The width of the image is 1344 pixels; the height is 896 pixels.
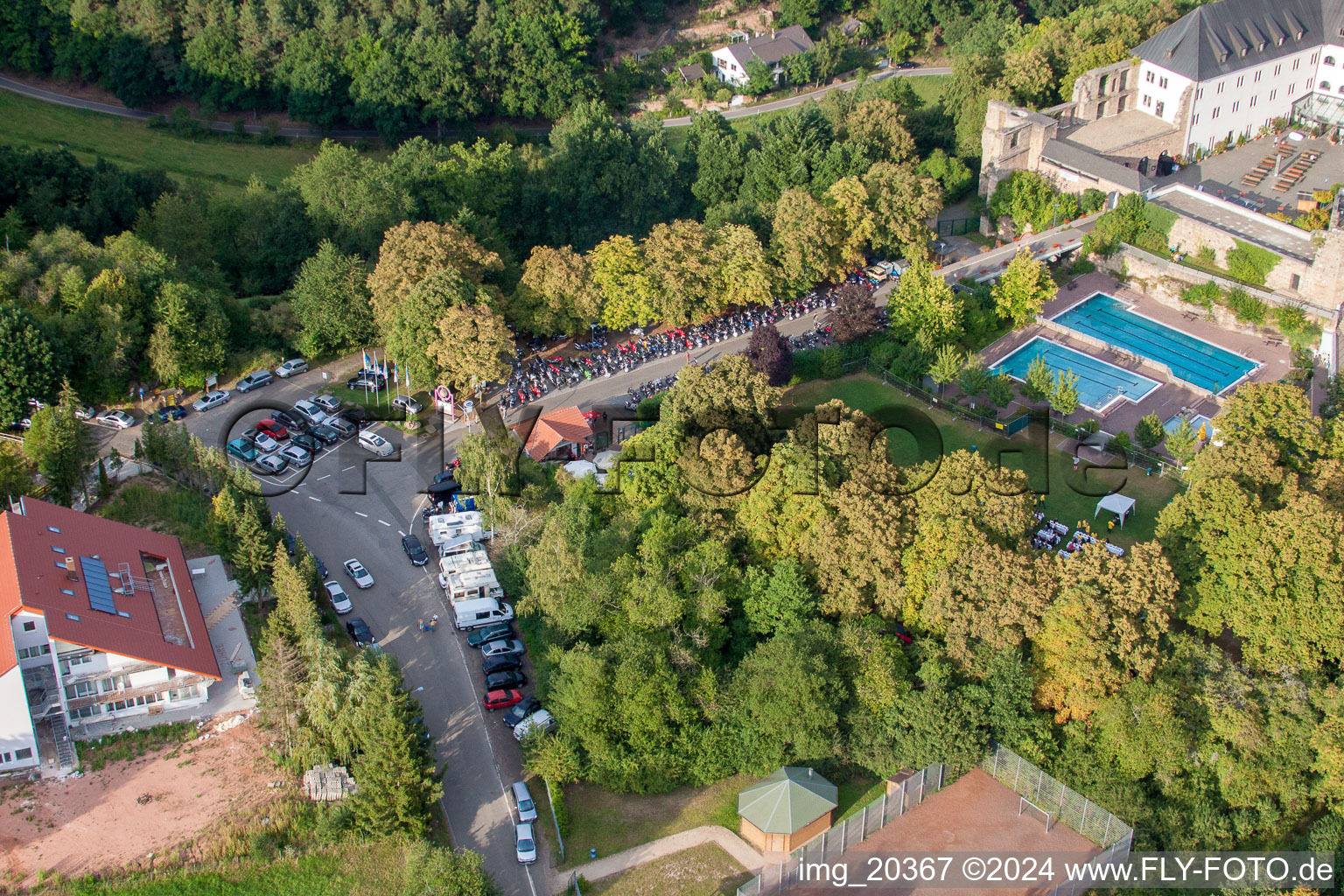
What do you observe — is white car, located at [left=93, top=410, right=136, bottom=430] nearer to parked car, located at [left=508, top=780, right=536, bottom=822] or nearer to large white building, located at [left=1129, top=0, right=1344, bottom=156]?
parked car, located at [left=508, top=780, right=536, bottom=822]

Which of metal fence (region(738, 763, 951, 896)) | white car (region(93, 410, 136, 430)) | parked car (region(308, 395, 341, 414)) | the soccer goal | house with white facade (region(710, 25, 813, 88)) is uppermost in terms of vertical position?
house with white facade (region(710, 25, 813, 88))

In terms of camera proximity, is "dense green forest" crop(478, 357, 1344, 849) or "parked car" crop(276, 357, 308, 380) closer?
"dense green forest" crop(478, 357, 1344, 849)

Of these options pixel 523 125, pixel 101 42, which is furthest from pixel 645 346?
pixel 101 42

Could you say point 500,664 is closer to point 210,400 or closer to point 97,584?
point 97,584

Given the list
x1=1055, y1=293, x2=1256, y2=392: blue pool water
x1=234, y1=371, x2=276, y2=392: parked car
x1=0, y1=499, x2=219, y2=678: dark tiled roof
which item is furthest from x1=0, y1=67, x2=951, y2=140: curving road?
x1=0, y1=499, x2=219, y2=678: dark tiled roof

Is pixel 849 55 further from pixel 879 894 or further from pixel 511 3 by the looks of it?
pixel 879 894

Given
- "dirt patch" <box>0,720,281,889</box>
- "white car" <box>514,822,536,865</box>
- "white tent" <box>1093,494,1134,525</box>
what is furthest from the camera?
"white tent" <box>1093,494,1134,525</box>
